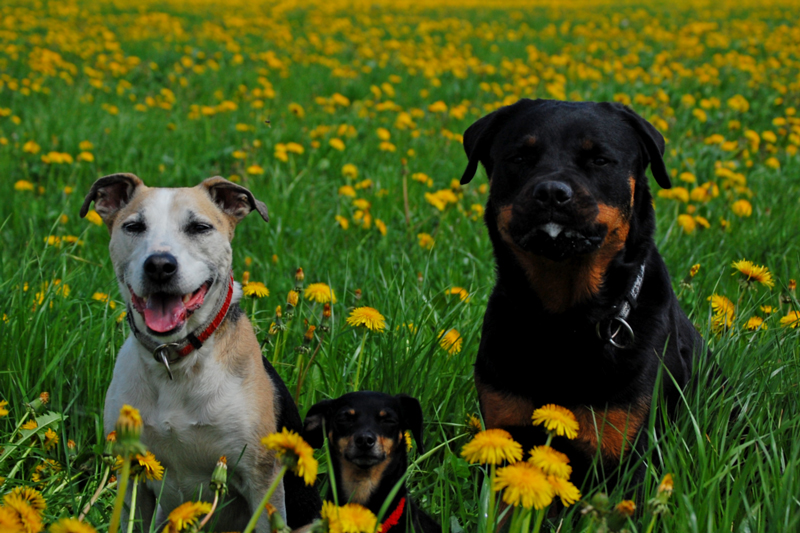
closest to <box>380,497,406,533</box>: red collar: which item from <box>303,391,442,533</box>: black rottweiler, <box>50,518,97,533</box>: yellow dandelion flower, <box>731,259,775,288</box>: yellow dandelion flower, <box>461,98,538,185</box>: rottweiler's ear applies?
<box>303,391,442,533</box>: black rottweiler

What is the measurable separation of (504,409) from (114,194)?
1.78 m

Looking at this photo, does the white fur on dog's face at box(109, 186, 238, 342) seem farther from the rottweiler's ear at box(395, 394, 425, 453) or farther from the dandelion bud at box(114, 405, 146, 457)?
the dandelion bud at box(114, 405, 146, 457)

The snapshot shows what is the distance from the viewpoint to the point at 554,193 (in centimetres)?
248

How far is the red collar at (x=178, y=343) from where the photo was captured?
2.53 meters

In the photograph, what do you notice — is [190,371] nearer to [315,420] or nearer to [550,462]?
[315,420]

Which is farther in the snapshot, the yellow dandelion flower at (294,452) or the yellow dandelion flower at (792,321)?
the yellow dandelion flower at (792,321)

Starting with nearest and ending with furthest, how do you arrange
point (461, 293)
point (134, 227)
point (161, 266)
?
point (161, 266) → point (134, 227) → point (461, 293)

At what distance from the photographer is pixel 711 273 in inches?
170

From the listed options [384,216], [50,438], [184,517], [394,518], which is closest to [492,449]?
[184,517]

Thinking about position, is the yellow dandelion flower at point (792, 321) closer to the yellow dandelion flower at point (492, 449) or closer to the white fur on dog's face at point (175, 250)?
the yellow dandelion flower at point (492, 449)

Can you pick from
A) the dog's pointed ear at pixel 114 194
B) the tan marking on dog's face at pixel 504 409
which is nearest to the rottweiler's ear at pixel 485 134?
the tan marking on dog's face at pixel 504 409

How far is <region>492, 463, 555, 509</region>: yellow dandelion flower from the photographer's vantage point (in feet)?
4.99

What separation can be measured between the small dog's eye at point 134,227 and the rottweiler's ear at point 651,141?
6.17ft

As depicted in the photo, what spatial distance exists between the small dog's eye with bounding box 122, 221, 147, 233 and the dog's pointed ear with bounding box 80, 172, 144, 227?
0.89ft
